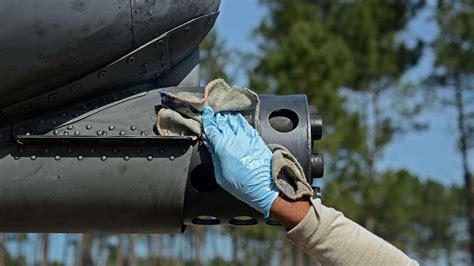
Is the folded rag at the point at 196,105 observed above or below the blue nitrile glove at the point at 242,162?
above

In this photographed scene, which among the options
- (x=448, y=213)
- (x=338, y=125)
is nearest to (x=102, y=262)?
(x=338, y=125)

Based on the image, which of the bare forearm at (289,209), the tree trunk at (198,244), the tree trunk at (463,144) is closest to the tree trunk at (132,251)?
the tree trunk at (198,244)

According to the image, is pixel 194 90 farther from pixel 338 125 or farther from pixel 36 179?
pixel 338 125

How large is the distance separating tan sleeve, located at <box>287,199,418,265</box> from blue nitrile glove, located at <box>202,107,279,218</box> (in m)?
0.16

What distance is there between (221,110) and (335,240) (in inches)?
25.7

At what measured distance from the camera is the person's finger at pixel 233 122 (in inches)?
110

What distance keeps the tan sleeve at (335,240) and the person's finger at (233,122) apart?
40cm

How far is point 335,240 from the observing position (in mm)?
2830

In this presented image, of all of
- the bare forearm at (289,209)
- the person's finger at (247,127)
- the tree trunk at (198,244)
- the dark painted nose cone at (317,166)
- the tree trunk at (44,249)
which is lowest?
the tree trunk at (198,244)

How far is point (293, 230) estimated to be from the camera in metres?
2.80

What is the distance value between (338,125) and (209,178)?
15.9 metres

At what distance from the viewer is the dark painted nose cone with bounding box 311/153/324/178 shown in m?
2.94

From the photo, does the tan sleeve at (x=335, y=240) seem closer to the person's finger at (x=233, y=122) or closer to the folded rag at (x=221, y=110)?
the folded rag at (x=221, y=110)

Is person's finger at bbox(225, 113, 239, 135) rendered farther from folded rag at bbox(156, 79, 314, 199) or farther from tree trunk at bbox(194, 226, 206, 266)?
tree trunk at bbox(194, 226, 206, 266)
